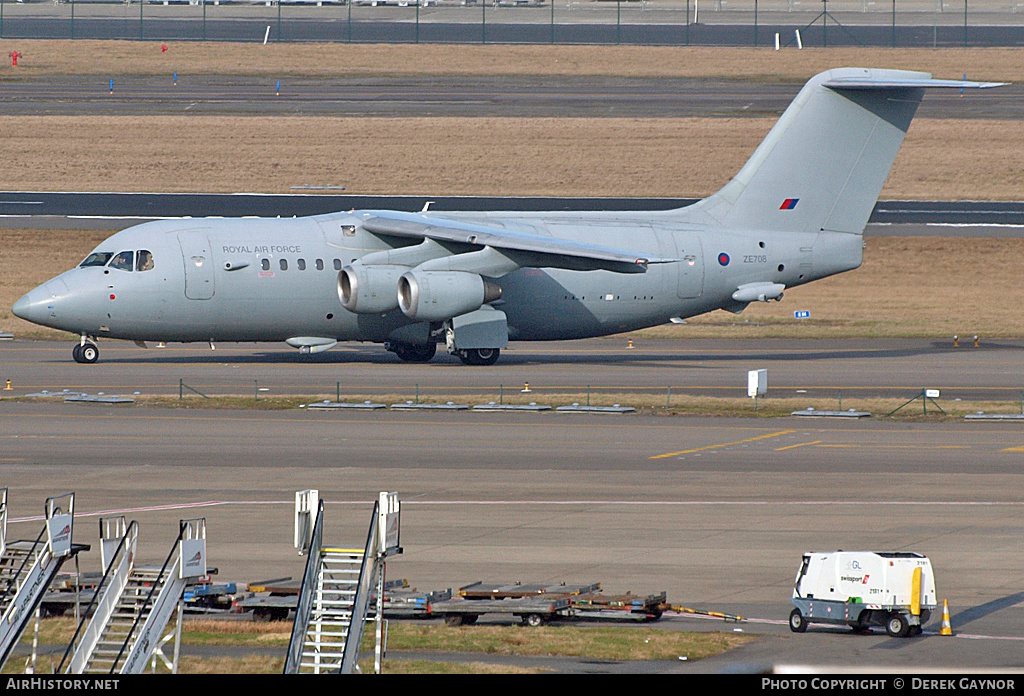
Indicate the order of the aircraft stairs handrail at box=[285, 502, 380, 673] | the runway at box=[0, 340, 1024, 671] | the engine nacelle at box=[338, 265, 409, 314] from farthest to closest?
the engine nacelle at box=[338, 265, 409, 314], the runway at box=[0, 340, 1024, 671], the aircraft stairs handrail at box=[285, 502, 380, 673]

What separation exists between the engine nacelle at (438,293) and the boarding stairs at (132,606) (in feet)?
88.3

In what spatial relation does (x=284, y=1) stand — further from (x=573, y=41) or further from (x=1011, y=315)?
(x=1011, y=315)

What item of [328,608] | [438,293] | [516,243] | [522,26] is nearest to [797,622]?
[328,608]

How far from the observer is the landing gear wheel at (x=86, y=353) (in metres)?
45.8

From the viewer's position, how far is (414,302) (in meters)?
44.4

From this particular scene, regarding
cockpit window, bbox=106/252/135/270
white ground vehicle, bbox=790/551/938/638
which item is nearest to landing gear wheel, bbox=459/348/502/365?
cockpit window, bbox=106/252/135/270

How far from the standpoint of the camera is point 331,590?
55.2 ft

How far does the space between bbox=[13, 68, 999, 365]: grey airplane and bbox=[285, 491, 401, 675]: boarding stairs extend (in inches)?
1072

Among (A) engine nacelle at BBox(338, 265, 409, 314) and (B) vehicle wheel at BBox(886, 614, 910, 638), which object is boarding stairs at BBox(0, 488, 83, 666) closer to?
(B) vehicle wheel at BBox(886, 614, 910, 638)

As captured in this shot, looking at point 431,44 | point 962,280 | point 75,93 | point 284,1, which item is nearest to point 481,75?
point 431,44

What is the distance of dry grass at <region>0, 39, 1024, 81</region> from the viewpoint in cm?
10956

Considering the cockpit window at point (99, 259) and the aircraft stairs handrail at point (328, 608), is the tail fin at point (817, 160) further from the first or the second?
the aircraft stairs handrail at point (328, 608)

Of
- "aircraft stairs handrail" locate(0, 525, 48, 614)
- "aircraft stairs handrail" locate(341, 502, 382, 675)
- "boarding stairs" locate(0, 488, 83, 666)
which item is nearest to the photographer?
"aircraft stairs handrail" locate(341, 502, 382, 675)

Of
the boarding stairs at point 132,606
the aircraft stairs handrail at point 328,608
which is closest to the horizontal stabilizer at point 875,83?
the aircraft stairs handrail at point 328,608
